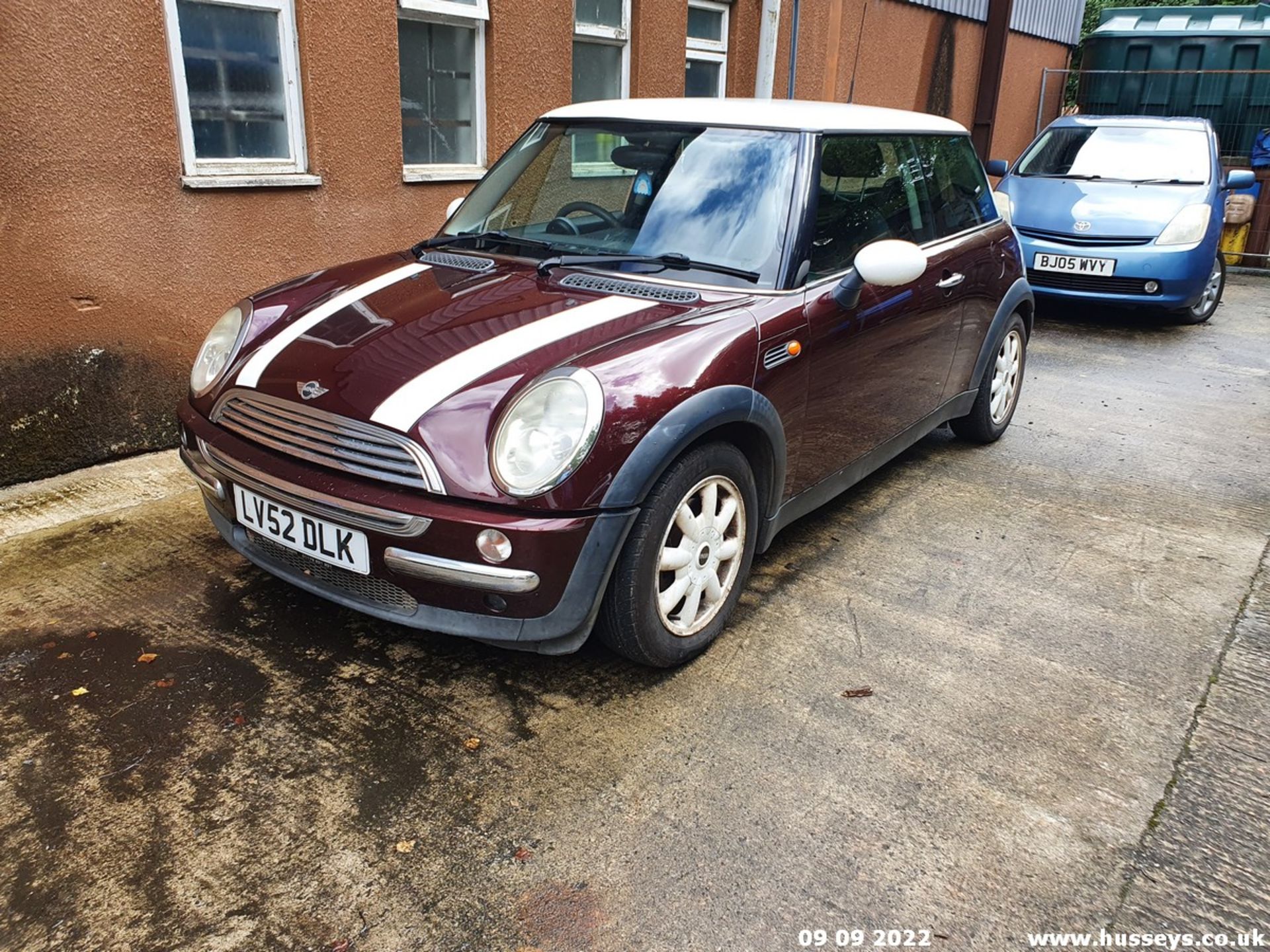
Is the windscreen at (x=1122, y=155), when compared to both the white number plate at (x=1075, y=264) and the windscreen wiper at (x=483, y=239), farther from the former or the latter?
the windscreen wiper at (x=483, y=239)

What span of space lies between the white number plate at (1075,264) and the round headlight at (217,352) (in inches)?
272

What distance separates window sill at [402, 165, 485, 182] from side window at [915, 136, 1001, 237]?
8.62ft

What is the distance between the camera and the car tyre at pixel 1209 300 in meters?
8.53

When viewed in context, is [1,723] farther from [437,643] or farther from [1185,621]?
[1185,621]

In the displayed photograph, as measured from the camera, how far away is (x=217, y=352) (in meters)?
3.10

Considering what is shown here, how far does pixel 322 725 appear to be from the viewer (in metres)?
2.68

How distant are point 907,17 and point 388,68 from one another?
7909 millimetres

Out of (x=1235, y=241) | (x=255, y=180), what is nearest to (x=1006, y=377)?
(x=255, y=180)

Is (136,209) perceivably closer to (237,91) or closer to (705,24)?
(237,91)

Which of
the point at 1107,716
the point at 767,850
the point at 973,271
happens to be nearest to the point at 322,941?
the point at 767,850

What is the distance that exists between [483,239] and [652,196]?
0.70m

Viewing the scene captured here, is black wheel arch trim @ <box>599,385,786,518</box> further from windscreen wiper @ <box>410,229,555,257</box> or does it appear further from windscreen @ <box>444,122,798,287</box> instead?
windscreen wiper @ <box>410,229,555,257</box>

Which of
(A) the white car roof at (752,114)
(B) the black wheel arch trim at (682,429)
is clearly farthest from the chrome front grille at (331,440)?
(A) the white car roof at (752,114)

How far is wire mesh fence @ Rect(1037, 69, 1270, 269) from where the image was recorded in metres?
12.9
